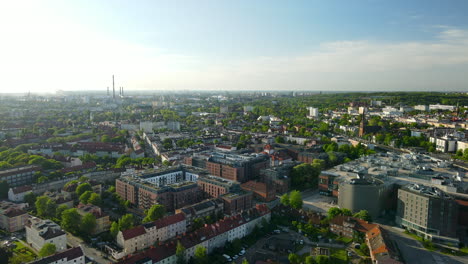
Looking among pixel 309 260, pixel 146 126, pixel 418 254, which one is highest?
pixel 146 126

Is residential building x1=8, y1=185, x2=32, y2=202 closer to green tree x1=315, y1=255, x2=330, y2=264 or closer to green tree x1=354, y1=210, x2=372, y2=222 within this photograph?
green tree x1=315, y1=255, x2=330, y2=264

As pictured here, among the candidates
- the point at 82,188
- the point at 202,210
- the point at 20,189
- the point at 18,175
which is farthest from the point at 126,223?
the point at 18,175

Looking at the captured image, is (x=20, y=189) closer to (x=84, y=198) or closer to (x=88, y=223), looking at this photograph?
(x=84, y=198)

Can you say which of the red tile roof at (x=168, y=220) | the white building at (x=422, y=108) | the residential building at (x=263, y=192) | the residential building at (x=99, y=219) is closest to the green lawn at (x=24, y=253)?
the residential building at (x=99, y=219)

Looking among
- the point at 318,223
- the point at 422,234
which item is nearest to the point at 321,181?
the point at 318,223

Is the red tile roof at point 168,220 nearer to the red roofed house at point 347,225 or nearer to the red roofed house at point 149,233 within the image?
the red roofed house at point 149,233

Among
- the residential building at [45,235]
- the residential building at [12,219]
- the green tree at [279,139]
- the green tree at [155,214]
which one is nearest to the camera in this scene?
the residential building at [45,235]
